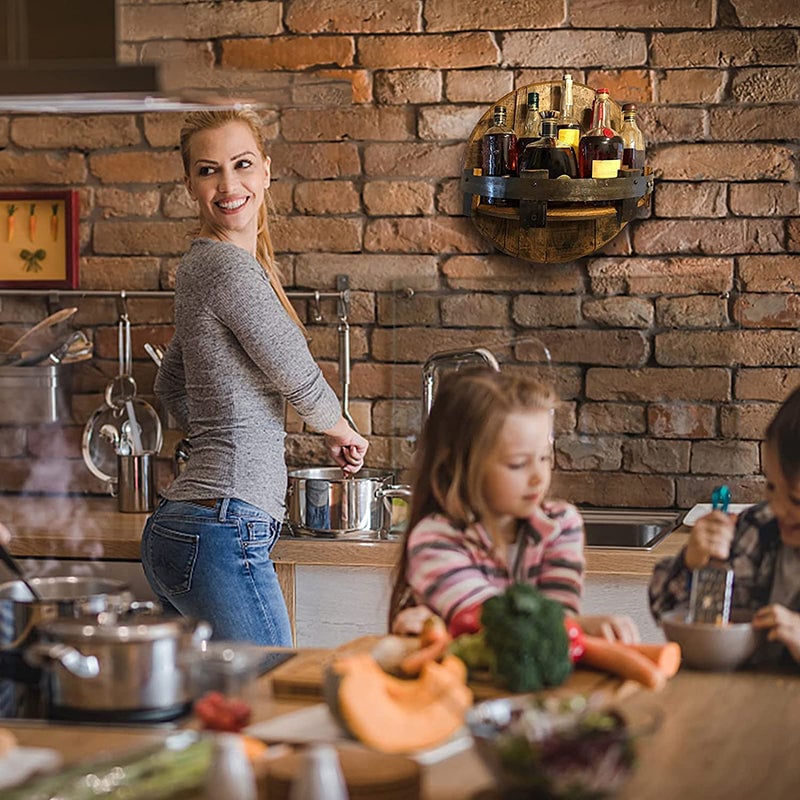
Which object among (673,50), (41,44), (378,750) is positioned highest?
(673,50)

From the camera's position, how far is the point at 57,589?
1.87 metres

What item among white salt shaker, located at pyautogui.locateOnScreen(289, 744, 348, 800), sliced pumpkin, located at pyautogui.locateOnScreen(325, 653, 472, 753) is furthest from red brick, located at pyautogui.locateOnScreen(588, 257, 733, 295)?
white salt shaker, located at pyautogui.locateOnScreen(289, 744, 348, 800)

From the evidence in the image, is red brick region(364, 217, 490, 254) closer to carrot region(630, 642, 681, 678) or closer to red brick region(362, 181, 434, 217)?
red brick region(362, 181, 434, 217)

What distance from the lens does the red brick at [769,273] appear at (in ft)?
9.92

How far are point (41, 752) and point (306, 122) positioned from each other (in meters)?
2.06

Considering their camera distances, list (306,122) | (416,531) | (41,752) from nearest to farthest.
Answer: (41,752) < (416,531) < (306,122)

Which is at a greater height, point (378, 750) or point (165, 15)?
point (165, 15)

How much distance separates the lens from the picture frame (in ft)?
10.9

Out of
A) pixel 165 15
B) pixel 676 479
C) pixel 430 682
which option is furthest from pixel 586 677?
pixel 165 15

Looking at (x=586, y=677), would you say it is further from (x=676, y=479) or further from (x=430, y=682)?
(x=676, y=479)

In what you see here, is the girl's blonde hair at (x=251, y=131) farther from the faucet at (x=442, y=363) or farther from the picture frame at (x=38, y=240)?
the picture frame at (x=38, y=240)

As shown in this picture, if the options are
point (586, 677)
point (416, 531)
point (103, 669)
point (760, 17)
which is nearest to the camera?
point (103, 669)

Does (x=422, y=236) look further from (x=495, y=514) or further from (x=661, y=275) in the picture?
(x=495, y=514)

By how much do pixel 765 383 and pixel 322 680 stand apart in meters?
1.65
